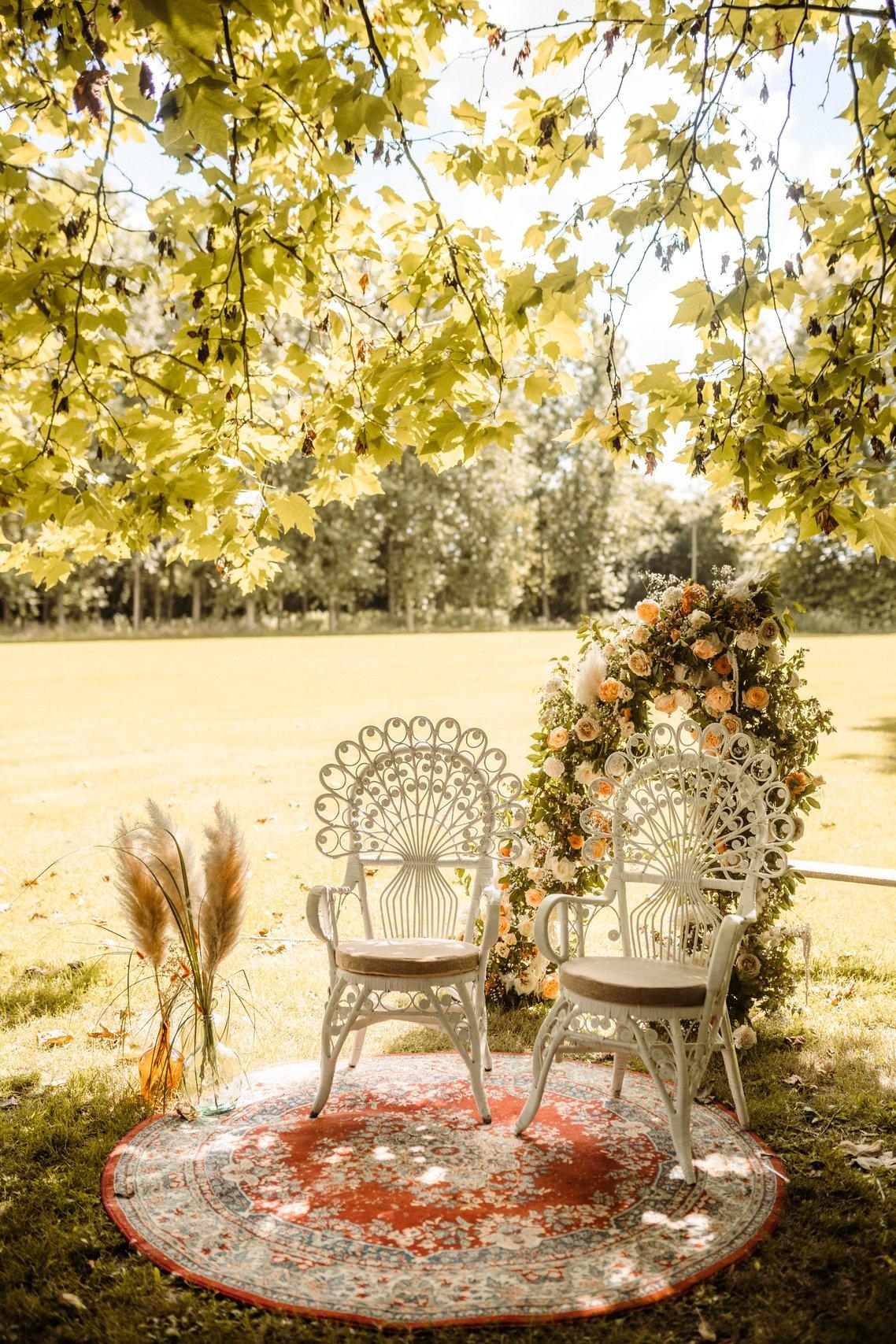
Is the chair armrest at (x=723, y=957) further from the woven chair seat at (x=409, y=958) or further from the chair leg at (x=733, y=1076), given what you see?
the woven chair seat at (x=409, y=958)

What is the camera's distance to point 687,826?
4352 millimetres

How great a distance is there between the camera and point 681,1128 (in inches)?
139

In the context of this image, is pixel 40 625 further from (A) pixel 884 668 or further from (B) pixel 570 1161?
(B) pixel 570 1161

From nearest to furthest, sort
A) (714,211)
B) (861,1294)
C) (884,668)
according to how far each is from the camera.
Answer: (861,1294) → (714,211) → (884,668)

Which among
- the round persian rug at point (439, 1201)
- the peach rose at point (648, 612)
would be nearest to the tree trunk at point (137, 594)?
the peach rose at point (648, 612)

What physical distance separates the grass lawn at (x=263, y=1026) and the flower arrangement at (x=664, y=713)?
1.13 feet

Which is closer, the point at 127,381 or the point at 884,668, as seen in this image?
the point at 127,381

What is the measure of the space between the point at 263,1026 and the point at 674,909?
1.91m

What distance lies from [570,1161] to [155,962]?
1.62m

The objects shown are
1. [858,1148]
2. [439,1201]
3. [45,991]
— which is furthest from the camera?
[45,991]

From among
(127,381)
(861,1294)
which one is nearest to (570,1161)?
(861,1294)

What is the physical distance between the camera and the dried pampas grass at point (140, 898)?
3973mm

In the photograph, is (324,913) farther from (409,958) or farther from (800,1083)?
(800,1083)

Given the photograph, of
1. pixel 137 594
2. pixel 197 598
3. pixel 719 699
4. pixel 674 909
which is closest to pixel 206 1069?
pixel 674 909
